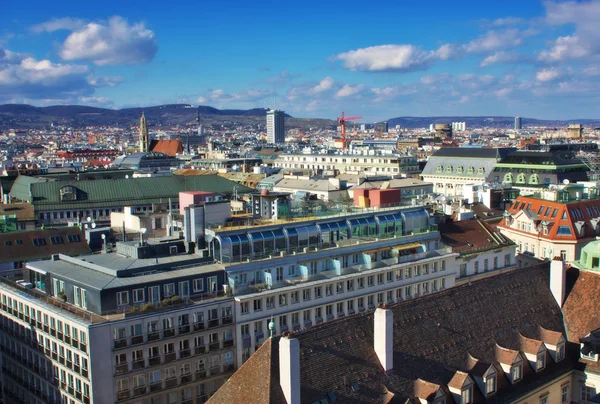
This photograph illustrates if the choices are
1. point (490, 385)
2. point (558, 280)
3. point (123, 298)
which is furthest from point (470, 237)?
point (123, 298)

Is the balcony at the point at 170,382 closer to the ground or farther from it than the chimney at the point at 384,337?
closer to the ground

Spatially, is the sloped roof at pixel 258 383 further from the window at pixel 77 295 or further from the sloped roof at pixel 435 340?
the window at pixel 77 295

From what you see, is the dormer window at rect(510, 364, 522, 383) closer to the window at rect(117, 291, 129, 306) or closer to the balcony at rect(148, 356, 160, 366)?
the balcony at rect(148, 356, 160, 366)

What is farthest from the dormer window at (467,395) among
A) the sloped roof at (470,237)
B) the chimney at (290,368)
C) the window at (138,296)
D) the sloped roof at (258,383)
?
the sloped roof at (470,237)

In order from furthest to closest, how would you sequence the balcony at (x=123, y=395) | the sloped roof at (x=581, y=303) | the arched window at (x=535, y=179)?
the arched window at (x=535, y=179) < the balcony at (x=123, y=395) < the sloped roof at (x=581, y=303)

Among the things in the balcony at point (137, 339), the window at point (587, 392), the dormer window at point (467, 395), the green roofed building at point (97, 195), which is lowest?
the window at point (587, 392)

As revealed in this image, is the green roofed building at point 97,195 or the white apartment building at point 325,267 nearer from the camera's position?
the white apartment building at point 325,267

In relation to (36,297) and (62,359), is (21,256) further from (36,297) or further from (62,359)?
(62,359)
